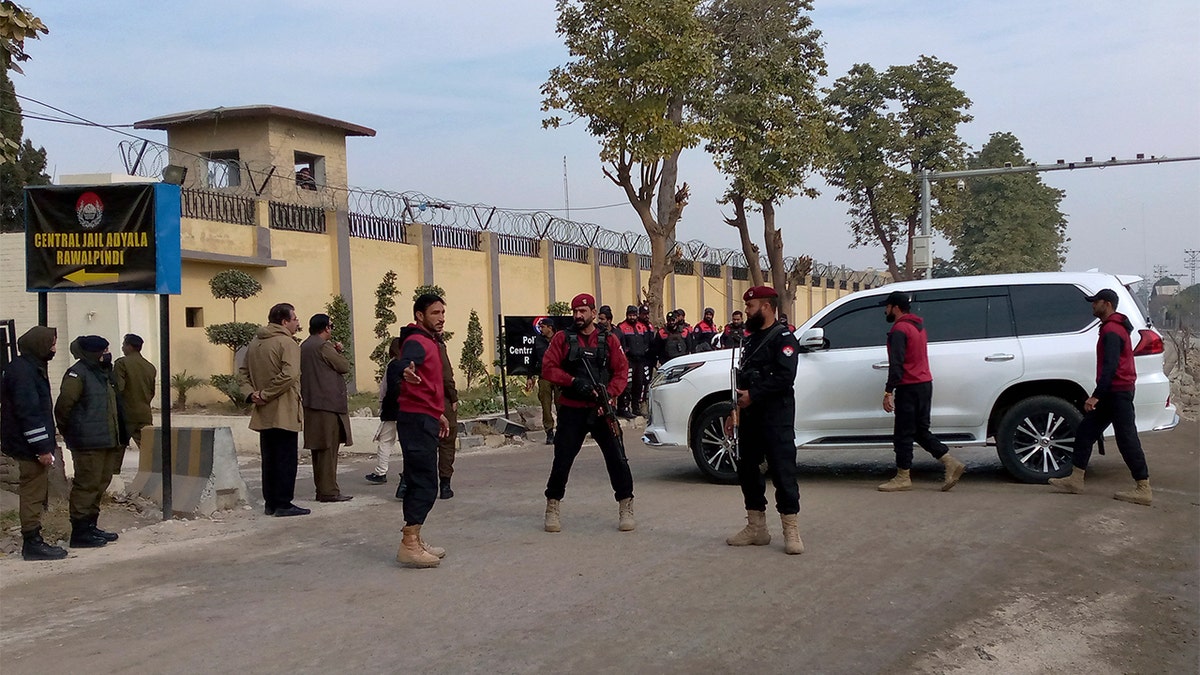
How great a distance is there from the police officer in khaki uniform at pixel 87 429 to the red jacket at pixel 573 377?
322cm

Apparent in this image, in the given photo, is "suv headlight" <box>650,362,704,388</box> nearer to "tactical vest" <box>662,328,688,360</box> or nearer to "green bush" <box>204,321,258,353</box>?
"tactical vest" <box>662,328,688,360</box>

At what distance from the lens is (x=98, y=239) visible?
28.5 feet

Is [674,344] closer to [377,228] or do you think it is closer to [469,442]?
[469,442]

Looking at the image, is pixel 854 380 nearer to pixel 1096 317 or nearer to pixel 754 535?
pixel 1096 317

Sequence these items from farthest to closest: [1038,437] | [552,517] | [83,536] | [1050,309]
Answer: [1050,309], [1038,437], [552,517], [83,536]

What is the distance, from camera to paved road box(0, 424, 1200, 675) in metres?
5.16

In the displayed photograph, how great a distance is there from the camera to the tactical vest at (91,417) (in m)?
7.80

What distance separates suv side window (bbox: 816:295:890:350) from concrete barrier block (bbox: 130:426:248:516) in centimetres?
559

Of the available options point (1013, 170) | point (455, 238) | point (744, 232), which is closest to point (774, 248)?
point (744, 232)

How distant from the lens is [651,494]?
9961 mm

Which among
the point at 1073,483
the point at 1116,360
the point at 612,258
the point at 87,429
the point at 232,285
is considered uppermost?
the point at 612,258

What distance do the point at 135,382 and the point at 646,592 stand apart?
23.2 ft

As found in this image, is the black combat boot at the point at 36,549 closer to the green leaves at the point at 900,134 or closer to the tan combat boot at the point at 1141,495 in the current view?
the tan combat boot at the point at 1141,495

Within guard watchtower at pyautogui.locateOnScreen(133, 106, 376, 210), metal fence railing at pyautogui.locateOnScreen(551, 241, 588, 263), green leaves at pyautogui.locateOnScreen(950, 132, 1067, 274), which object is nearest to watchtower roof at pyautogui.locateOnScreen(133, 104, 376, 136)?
guard watchtower at pyautogui.locateOnScreen(133, 106, 376, 210)
